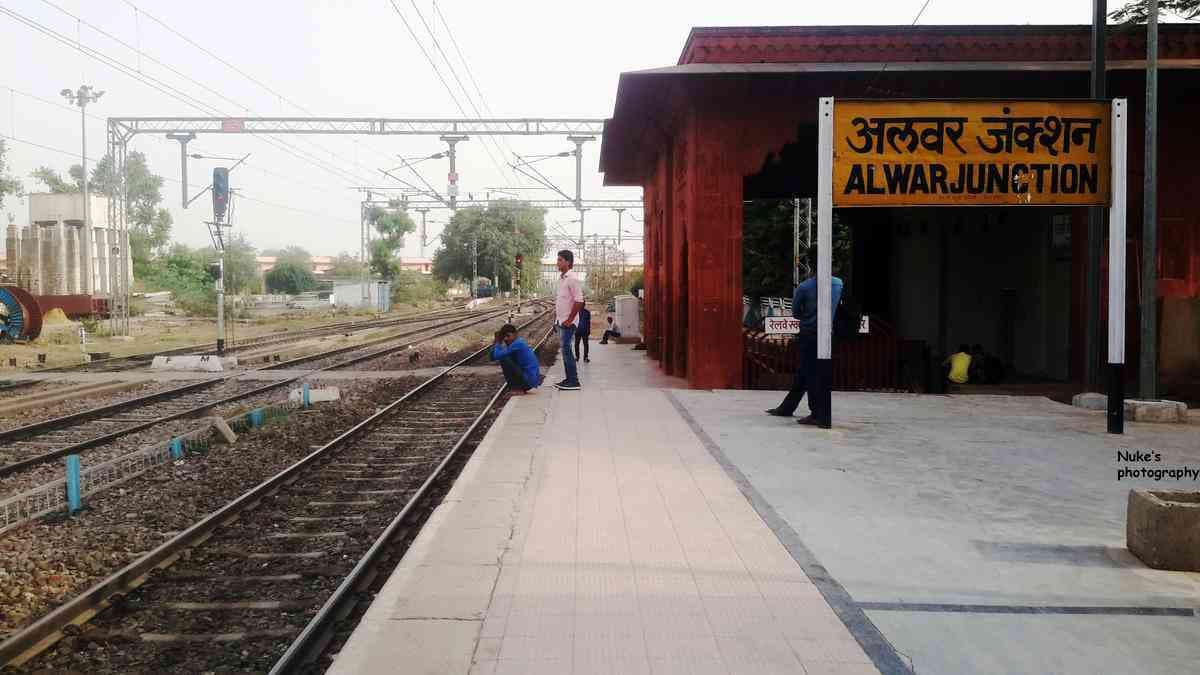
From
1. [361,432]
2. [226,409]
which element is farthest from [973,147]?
[226,409]

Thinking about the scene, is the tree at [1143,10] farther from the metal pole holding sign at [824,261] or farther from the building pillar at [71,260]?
the building pillar at [71,260]

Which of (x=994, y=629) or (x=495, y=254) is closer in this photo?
(x=994, y=629)

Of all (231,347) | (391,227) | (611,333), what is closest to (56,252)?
(231,347)

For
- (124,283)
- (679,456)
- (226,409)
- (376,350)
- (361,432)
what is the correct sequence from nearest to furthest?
(679,456) < (361,432) < (226,409) < (376,350) < (124,283)

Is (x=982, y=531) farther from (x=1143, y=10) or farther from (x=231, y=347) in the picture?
(x=231, y=347)

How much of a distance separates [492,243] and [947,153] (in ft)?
268

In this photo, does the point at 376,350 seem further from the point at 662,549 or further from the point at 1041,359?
the point at 662,549

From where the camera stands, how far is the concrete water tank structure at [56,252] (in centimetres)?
3606

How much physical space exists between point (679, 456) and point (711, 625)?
404cm

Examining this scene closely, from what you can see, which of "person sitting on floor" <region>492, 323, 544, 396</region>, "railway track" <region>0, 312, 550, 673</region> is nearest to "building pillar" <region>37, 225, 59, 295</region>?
"person sitting on floor" <region>492, 323, 544, 396</region>

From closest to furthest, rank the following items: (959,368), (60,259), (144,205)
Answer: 1. (959,368)
2. (60,259)
3. (144,205)

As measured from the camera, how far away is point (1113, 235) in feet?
30.8

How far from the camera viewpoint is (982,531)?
5.73m

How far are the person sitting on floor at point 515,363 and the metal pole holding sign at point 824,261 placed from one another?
182 inches
